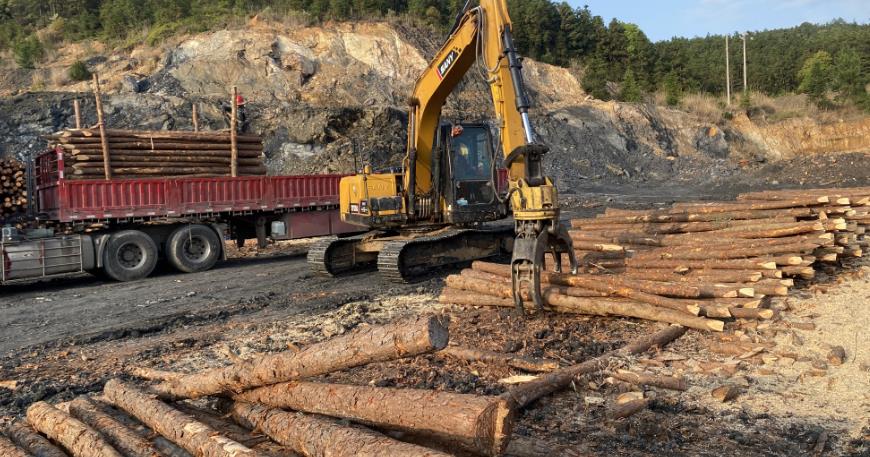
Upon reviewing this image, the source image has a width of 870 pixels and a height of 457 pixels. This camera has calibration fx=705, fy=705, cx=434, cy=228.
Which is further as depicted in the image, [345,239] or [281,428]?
[345,239]

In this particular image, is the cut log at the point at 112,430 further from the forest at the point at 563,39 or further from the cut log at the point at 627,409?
the forest at the point at 563,39

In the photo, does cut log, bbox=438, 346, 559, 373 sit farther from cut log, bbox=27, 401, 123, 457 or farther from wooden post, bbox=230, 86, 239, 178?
wooden post, bbox=230, 86, 239, 178

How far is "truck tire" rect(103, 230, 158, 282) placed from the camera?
14352 millimetres

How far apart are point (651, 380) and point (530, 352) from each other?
4.57 feet

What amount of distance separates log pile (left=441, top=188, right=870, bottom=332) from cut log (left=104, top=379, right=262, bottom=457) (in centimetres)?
483

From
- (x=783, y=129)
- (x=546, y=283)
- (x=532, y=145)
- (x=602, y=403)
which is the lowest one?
(x=602, y=403)

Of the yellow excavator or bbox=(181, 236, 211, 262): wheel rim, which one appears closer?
the yellow excavator

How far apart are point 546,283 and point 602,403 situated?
3.17m

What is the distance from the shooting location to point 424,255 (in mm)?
12742

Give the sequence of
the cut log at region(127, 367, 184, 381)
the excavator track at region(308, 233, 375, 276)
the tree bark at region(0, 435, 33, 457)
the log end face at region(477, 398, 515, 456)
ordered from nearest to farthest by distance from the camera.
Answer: the log end face at region(477, 398, 515, 456) < the tree bark at region(0, 435, 33, 457) < the cut log at region(127, 367, 184, 381) < the excavator track at region(308, 233, 375, 276)

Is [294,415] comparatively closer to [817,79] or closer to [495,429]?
[495,429]

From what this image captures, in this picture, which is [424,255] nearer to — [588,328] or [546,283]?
[546,283]

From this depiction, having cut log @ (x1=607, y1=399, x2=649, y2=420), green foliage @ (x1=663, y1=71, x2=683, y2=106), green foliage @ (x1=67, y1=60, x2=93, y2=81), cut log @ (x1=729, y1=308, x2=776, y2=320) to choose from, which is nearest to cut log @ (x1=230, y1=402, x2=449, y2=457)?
cut log @ (x1=607, y1=399, x2=649, y2=420)

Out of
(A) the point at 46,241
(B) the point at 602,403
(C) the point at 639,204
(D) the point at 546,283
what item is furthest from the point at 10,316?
(C) the point at 639,204
